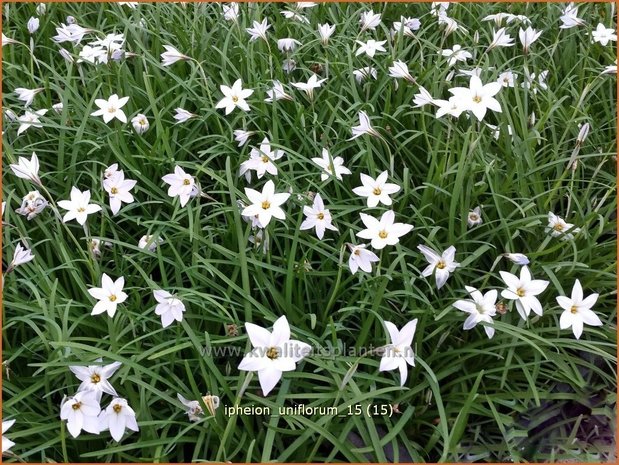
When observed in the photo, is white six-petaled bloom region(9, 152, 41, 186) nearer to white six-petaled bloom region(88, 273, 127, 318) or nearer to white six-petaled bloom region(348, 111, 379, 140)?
white six-petaled bloom region(88, 273, 127, 318)

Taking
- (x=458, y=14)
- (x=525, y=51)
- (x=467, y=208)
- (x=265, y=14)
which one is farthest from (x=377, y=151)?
(x=265, y=14)

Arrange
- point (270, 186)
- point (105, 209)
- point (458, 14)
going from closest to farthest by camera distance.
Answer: point (270, 186) < point (105, 209) < point (458, 14)

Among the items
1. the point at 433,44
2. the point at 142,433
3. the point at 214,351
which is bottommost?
the point at 142,433

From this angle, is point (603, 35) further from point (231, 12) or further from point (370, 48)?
point (231, 12)

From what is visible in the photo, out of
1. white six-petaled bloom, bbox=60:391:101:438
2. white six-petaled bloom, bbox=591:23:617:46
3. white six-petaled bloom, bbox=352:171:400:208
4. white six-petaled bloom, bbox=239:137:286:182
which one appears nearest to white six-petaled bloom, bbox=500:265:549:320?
white six-petaled bloom, bbox=352:171:400:208

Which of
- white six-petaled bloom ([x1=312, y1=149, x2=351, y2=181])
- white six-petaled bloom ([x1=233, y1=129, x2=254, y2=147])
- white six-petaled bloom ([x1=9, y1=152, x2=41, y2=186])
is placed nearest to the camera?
white six-petaled bloom ([x1=9, y1=152, x2=41, y2=186])

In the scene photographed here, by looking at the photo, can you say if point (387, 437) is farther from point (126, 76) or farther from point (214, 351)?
point (126, 76)

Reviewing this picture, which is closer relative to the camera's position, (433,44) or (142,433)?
(142,433)

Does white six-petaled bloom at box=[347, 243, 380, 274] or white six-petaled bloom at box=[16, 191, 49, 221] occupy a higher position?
white six-petaled bloom at box=[347, 243, 380, 274]
